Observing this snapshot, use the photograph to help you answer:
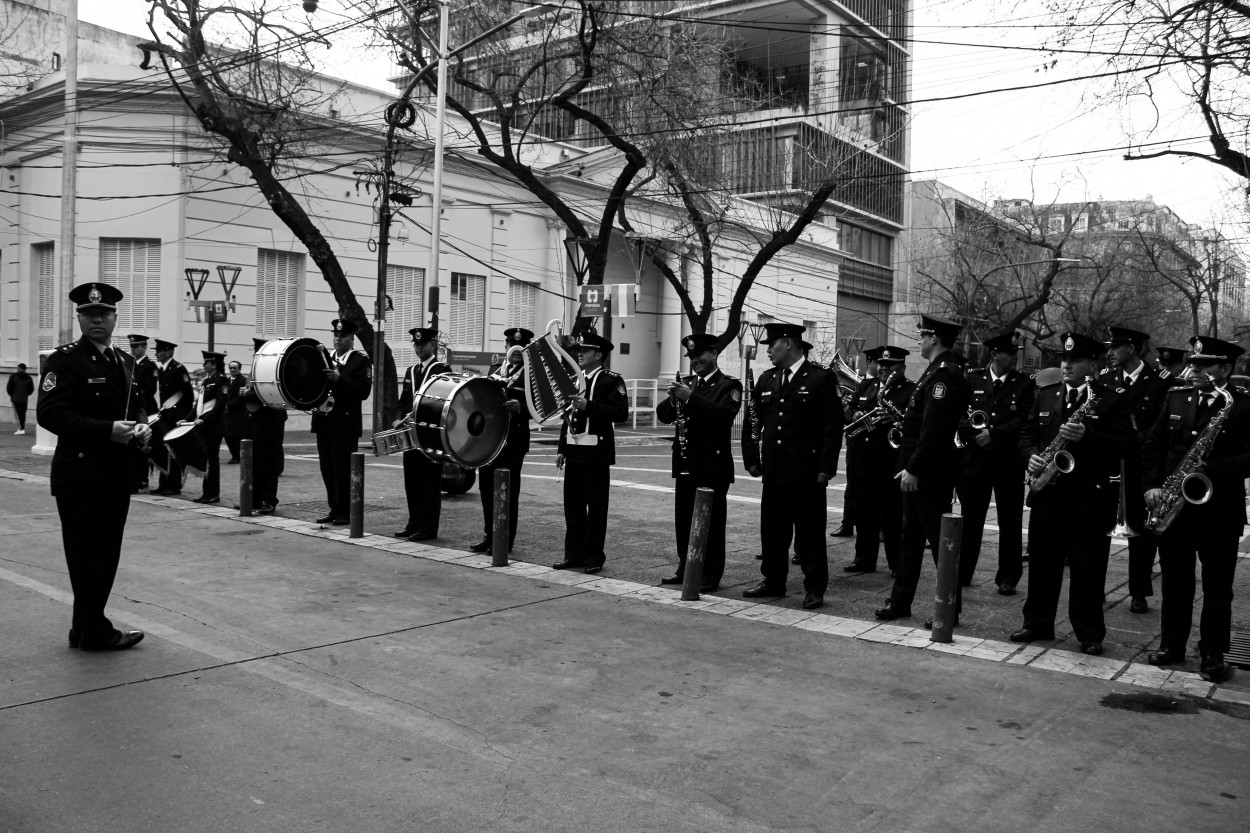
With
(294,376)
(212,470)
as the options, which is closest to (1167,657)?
(294,376)

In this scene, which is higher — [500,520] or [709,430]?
[709,430]

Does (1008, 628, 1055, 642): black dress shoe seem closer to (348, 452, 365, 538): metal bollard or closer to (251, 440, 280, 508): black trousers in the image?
(348, 452, 365, 538): metal bollard

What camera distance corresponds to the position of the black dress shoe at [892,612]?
312 inches

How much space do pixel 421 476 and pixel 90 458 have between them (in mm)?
4915

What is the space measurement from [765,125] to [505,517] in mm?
29582

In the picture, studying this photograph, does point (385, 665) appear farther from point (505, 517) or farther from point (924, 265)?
point (924, 265)

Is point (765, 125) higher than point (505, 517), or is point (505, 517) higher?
point (765, 125)

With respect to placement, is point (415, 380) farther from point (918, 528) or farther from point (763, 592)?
point (918, 528)

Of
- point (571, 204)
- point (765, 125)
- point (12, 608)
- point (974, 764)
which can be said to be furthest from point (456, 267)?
point (974, 764)

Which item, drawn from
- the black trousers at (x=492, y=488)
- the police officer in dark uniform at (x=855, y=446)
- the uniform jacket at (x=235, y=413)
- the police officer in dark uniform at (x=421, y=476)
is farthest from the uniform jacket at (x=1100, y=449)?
the uniform jacket at (x=235, y=413)

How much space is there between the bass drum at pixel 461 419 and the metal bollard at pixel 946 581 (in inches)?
187

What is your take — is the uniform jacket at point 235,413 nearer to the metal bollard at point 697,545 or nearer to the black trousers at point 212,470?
the black trousers at point 212,470

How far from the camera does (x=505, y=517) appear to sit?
32.0ft

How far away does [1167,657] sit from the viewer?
6738 mm
